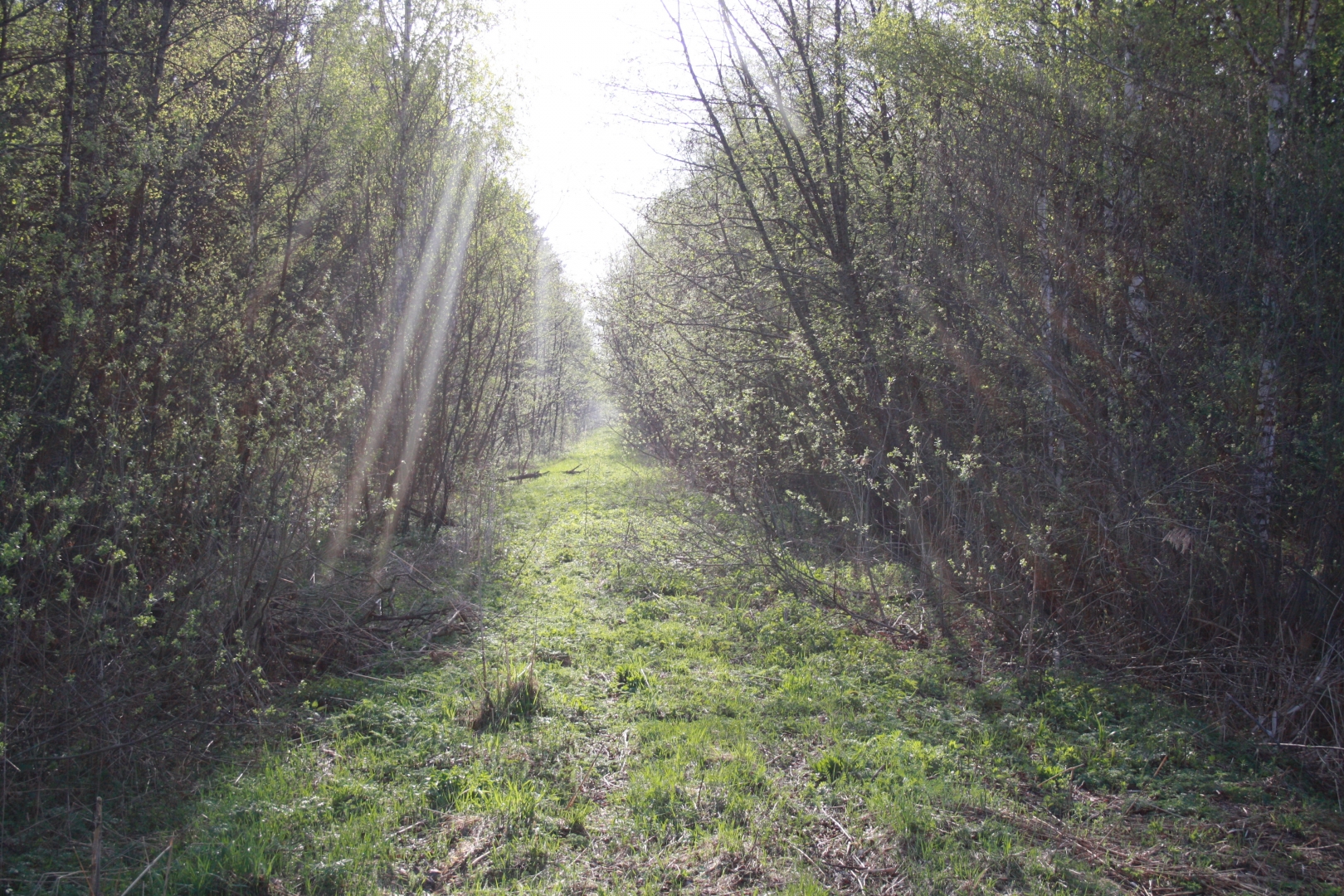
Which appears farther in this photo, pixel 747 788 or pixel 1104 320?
pixel 1104 320

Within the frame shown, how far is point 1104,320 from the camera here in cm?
557

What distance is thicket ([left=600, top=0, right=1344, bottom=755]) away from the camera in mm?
4629

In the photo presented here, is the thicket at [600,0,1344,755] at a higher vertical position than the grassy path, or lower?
higher

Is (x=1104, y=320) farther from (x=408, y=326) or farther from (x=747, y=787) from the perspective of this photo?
(x=408, y=326)

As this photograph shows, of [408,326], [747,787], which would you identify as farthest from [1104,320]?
[408,326]

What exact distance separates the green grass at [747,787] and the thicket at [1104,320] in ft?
2.17

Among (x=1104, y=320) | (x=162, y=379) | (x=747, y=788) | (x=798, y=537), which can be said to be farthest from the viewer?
(x=798, y=537)

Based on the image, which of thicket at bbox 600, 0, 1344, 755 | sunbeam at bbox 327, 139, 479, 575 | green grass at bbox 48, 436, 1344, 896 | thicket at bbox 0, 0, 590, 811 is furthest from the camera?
sunbeam at bbox 327, 139, 479, 575

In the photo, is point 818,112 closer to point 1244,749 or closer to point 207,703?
point 1244,749

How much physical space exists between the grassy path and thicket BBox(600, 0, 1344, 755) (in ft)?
2.25

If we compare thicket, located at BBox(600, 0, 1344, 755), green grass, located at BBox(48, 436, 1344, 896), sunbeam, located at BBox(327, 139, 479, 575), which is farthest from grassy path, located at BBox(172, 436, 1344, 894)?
sunbeam, located at BBox(327, 139, 479, 575)

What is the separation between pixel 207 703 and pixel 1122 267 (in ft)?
20.1

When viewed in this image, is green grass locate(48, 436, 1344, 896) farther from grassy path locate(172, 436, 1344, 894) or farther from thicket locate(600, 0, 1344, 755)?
thicket locate(600, 0, 1344, 755)

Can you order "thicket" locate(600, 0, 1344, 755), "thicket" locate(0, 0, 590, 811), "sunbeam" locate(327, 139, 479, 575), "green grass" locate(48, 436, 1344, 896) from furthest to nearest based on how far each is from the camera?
1. "sunbeam" locate(327, 139, 479, 575)
2. "thicket" locate(600, 0, 1344, 755)
3. "thicket" locate(0, 0, 590, 811)
4. "green grass" locate(48, 436, 1344, 896)
